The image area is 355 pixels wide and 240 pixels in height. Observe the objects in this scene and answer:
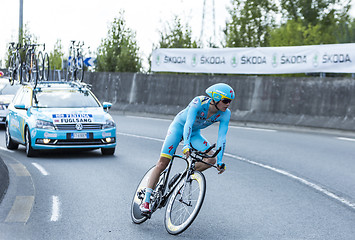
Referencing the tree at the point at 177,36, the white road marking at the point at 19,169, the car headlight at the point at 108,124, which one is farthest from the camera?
the tree at the point at 177,36

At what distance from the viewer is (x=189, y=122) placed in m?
6.67

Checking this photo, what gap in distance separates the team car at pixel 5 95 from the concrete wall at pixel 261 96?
20.7ft

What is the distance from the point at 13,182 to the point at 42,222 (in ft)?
9.64

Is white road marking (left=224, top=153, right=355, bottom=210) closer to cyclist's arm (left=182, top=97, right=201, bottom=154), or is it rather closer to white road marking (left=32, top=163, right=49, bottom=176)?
cyclist's arm (left=182, top=97, right=201, bottom=154)

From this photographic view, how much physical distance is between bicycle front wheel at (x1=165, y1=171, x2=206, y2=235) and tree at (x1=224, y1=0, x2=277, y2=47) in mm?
31060

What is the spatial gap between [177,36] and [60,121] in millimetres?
24056

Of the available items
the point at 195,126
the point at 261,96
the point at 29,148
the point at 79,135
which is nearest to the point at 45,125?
the point at 29,148

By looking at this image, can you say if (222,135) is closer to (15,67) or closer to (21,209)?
(21,209)

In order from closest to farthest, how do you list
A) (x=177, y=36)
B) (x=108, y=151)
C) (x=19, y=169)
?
(x=19, y=169)
(x=108, y=151)
(x=177, y=36)

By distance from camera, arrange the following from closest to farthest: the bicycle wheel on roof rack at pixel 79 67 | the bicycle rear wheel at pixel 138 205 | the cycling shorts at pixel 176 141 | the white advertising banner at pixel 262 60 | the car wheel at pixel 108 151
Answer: the cycling shorts at pixel 176 141
the bicycle rear wheel at pixel 138 205
the car wheel at pixel 108 151
the white advertising banner at pixel 262 60
the bicycle wheel on roof rack at pixel 79 67

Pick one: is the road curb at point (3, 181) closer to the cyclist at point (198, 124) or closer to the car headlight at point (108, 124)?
the cyclist at point (198, 124)

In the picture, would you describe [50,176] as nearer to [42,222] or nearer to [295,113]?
[42,222]

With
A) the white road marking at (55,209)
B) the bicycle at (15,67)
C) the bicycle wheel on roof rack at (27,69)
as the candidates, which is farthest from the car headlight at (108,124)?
→ the bicycle at (15,67)

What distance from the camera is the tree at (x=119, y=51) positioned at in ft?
127
